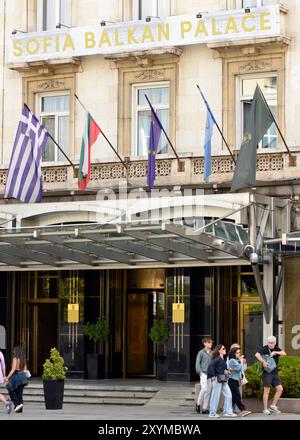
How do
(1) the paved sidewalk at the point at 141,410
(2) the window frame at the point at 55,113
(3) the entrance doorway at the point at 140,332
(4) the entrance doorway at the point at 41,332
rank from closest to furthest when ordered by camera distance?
1. (1) the paved sidewalk at the point at 141,410
2. (2) the window frame at the point at 55,113
3. (3) the entrance doorway at the point at 140,332
4. (4) the entrance doorway at the point at 41,332

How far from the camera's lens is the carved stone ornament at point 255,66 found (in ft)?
135

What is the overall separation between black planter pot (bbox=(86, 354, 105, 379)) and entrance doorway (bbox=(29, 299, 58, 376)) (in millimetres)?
2626

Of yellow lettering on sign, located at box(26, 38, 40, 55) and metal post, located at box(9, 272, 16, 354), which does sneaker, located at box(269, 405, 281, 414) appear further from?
yellow lettering on sign, located at box(26, 38, 40, 55)

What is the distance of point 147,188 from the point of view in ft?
139

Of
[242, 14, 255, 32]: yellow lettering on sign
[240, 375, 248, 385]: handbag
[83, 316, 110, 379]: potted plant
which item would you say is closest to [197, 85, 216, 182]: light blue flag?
[242, 14, 255, 32]: yellow lettering on sign

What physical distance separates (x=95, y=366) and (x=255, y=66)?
10.0m

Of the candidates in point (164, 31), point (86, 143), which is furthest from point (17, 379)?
point (164, 31)

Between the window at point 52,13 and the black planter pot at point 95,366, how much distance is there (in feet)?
32.2

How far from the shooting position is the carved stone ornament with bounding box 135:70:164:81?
4297 centimetres

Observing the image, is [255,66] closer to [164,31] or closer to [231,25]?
[231,25]

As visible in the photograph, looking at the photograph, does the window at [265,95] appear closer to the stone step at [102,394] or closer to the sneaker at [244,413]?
the stone step at [102,394]

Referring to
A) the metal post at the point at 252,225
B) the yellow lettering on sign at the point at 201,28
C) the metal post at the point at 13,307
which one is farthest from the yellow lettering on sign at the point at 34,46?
the metal post at the point at 252,225

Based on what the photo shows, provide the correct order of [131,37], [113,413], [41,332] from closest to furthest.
Result: [113,413]
[131,37]
[41,332]
